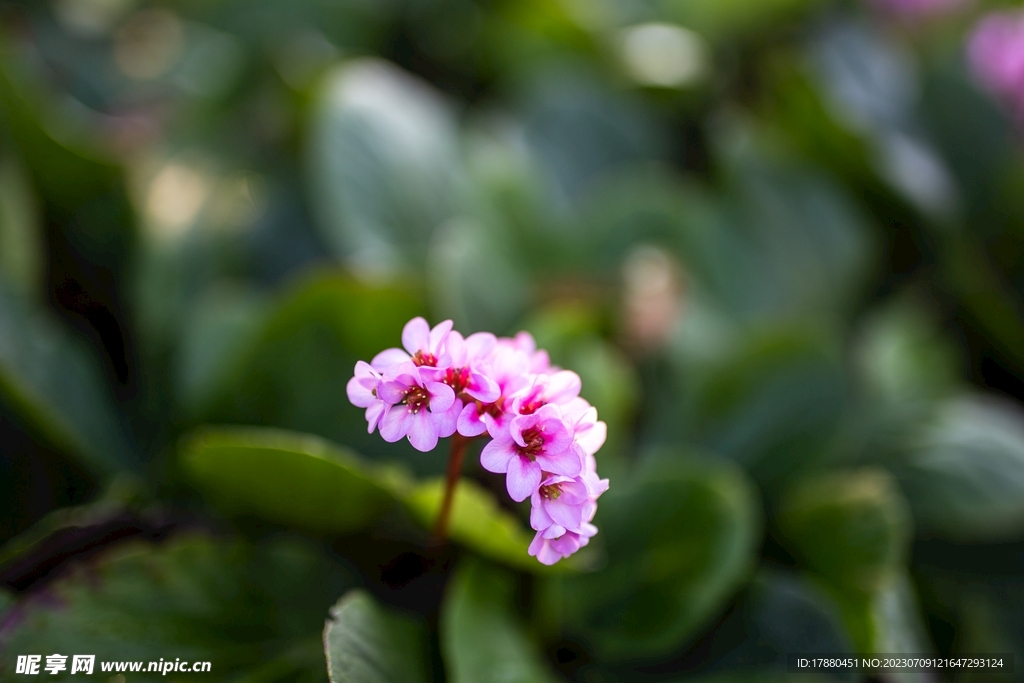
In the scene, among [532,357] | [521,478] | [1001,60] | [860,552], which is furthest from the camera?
[1001,60]

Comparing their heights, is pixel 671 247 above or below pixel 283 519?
above

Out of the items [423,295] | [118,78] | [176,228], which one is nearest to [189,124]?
[176,228]

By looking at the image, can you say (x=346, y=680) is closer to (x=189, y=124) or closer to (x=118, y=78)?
(x=189, y=124)

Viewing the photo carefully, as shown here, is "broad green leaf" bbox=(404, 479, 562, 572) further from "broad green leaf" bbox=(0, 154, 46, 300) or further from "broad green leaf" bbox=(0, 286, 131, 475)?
"broad green leaf" bbox=(0, 154, 46, 300)

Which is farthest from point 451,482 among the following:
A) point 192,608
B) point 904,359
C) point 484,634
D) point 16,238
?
point 904,359

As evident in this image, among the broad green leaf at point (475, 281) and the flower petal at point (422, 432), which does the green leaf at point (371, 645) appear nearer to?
the flower petal at point (422, 432)

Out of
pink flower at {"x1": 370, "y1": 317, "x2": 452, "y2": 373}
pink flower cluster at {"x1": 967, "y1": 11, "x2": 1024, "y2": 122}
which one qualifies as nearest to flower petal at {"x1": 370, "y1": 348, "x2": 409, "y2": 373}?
pink flower at {"x1": 370, "y1": 317, "x2": 452, "y2": 373}

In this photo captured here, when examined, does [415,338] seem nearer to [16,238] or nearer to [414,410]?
[414,410]
